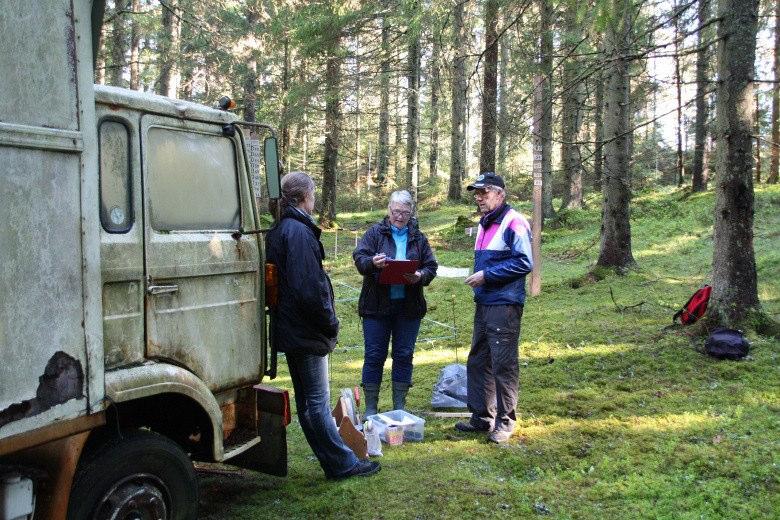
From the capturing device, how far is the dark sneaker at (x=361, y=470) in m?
4.44

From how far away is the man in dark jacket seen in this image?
409 centimetres

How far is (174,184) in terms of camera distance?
3.53 m

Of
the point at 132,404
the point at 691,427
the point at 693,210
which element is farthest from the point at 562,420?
the point at 693,210

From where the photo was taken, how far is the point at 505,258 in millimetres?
5137

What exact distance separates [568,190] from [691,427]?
19143mm

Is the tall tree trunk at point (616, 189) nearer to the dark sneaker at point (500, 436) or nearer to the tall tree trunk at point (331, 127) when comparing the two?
the dark sneaker at point (500, 436)

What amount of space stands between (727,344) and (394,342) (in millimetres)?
3431

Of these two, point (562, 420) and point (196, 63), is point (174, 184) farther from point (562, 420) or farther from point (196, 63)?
point (196, 63)

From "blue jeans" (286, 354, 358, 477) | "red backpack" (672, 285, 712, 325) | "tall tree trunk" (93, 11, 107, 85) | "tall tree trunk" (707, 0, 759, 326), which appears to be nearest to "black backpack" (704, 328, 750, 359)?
"tall tree trunk" (707, 0, 759, 326)

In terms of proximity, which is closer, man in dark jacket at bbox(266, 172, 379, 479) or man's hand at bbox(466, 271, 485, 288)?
man in dark jacket at bbox(266, 172, 379, 479)

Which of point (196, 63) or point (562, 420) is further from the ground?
point (196, 63)

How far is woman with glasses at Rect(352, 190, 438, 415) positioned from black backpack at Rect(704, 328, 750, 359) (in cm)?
317

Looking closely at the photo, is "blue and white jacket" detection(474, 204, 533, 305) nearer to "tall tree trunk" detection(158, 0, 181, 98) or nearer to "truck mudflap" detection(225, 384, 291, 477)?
"truck mudflap" detection(225, 384, 291, 477)

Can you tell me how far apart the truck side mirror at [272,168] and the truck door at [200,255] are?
12.1 inches
